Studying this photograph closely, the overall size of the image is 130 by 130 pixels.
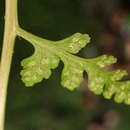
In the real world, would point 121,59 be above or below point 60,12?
below

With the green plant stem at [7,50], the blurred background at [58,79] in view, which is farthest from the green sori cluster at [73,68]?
the blurred background at [58,79]

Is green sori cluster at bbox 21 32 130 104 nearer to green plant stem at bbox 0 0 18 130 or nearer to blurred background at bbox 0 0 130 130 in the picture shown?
green plant stem at bbox 0 0 18 130

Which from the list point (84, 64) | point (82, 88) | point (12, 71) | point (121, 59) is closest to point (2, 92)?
point (84, 64)

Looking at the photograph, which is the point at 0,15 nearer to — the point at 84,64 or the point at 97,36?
the point at 97,36

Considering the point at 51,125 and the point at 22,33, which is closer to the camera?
the point at 22,33

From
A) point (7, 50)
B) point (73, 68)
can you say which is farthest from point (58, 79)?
point (7, 50)

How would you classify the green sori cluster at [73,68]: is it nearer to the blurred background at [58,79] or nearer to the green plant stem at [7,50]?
→ the green plant stem at [7,50]

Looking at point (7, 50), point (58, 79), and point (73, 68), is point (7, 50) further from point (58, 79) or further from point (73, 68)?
point (58, 79)
